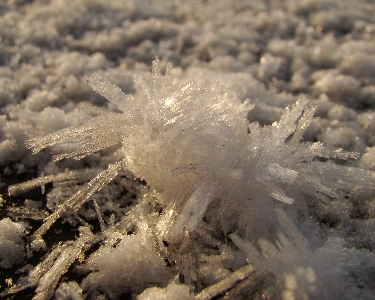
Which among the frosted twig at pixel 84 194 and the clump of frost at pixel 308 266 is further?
the frosted twig at pixel 84 194

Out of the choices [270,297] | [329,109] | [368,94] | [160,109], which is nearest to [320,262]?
[270,297]

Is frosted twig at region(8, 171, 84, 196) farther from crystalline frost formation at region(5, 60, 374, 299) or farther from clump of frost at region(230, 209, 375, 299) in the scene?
clump of frost at region(230, 209, 375, 299)

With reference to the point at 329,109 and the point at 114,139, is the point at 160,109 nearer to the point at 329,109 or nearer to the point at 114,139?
the point at 114,139

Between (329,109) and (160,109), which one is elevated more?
(160,109)

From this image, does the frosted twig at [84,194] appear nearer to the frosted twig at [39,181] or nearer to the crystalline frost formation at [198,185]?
the crystalline frost formation at [198,185]

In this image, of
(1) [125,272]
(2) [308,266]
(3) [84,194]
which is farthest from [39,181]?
(2) [308,266]

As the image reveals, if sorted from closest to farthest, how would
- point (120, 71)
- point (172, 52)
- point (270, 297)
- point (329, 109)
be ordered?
1. point (270, 297)
2. point (329, 109)
3. point (120, 71)
4. point (172, 52)

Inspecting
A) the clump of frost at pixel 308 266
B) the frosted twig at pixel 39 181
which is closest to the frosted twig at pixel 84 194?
the frosted twig at pixel 39 181

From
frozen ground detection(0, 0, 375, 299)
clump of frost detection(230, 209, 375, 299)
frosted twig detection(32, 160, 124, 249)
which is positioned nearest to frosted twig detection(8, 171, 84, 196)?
frozen ground detection(0, 0, 375, 299)
